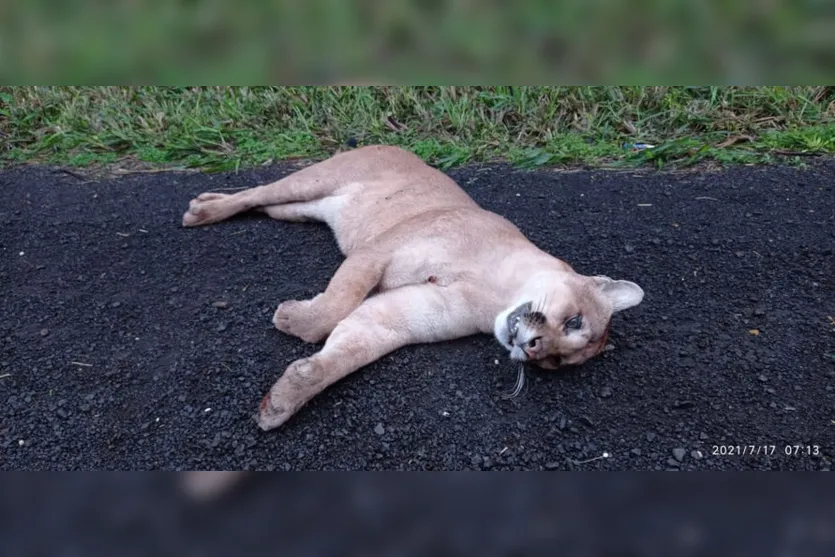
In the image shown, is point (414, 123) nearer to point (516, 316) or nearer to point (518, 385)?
point (516, 316)

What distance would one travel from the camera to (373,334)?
12.6 ft

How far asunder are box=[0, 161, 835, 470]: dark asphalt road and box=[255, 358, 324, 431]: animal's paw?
64 mm

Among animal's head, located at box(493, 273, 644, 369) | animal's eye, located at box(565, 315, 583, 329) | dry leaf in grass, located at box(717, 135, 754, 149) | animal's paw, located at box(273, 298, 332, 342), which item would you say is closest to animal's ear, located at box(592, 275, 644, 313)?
animal's head, located at box(493, 273, 644, 369)

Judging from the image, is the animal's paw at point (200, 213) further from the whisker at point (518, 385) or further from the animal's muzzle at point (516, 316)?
the whisker at point (518, 385)

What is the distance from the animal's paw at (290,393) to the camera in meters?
3.24

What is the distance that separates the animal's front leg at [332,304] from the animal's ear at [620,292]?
1.27 metres

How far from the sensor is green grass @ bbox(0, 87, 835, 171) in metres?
7.53

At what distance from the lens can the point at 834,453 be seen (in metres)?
3.01

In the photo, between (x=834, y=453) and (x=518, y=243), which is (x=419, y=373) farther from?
(x=834, y=453)

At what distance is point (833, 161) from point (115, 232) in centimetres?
637

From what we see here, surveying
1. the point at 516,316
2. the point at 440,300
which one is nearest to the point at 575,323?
the point at 516,316
